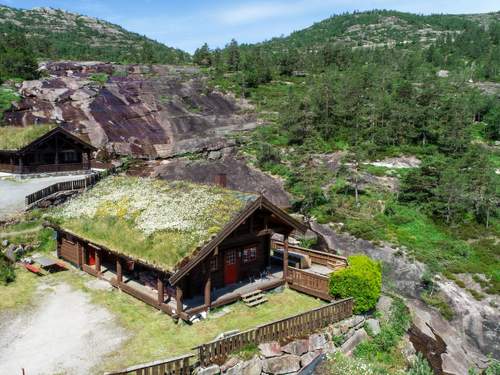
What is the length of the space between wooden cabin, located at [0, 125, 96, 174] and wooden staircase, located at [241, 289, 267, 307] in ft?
98.0

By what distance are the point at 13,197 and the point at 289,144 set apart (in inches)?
1237

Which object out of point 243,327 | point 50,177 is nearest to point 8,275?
point 243,327

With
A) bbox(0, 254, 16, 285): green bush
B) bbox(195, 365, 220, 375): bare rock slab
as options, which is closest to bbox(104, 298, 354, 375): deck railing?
bbox(195, 365, 220, 375): bare rock slab

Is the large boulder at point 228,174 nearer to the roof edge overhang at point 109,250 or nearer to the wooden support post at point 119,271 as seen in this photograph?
the roof edge overhang at point 109,250

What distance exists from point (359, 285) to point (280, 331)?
193 inches

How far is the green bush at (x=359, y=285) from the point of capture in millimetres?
20328

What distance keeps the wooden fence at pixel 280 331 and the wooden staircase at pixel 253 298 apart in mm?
2956

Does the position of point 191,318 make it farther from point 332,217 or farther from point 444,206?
point 444,206

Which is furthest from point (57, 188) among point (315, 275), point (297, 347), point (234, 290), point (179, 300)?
point (297, 347)

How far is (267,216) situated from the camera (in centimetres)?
2189

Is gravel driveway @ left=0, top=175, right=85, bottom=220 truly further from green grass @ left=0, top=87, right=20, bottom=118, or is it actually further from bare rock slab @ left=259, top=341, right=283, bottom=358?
Result: bare rock slab @ left=259, top=341, right=283, bottom=358

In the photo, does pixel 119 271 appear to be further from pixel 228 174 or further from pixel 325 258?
pixel 228 174

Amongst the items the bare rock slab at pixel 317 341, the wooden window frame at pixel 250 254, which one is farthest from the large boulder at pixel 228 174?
the bare rock slab at pixel 317 341

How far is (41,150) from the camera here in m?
43.4
